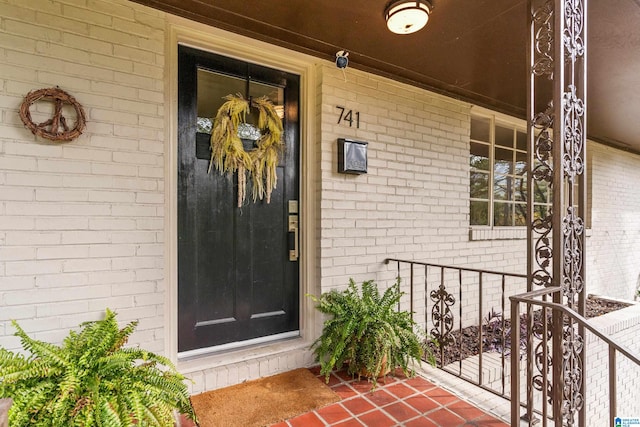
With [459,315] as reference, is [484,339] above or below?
below

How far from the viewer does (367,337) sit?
2244 mm

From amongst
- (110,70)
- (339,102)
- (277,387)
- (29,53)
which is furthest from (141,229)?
(339,102)

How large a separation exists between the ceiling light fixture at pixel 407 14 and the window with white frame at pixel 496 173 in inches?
80.8

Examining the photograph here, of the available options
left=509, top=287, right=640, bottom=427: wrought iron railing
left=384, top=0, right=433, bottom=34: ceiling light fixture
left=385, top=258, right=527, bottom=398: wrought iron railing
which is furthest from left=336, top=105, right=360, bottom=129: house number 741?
left=509, top=287, right=640, bottom=427: wrought iron railing

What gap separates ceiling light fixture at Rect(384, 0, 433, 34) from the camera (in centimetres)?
194

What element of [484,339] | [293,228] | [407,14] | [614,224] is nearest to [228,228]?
[293,228]

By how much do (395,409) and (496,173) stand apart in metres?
3.03

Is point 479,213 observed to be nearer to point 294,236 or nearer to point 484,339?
point 484,339

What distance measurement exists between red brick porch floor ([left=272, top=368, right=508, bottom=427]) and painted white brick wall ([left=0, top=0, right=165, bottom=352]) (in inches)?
43.6

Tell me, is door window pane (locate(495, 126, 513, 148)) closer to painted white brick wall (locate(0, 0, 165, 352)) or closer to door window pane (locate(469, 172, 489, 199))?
door window pane (locate(469, 172, 489, 199))

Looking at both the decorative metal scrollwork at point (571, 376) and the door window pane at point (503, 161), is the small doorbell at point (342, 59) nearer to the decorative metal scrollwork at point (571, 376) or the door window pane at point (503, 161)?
the decorative metal scrollwork at point (571, 376)

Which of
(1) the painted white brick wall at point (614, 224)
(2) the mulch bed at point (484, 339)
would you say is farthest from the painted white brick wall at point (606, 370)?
(1) the painted white brick wall at point (614, 224)

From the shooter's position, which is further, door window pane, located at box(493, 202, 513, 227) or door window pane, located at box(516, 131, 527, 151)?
door window pane, located at box(516, 131, 527, 151)

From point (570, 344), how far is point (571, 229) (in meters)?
0.54
